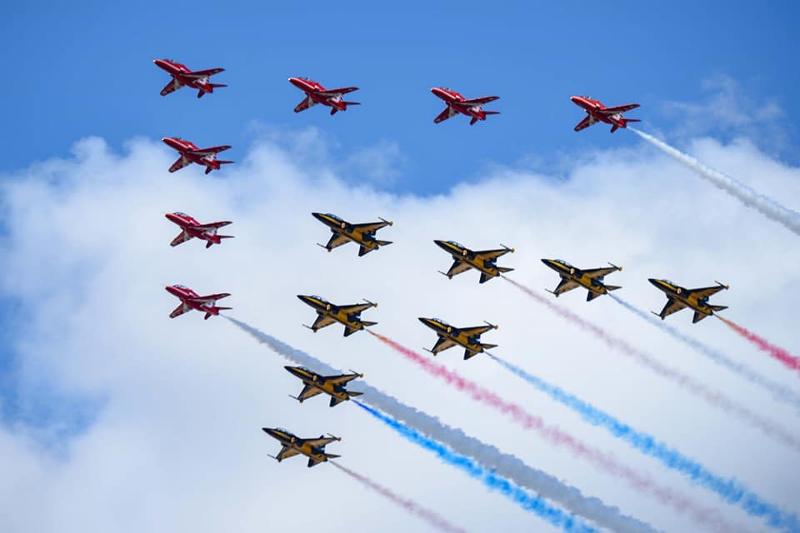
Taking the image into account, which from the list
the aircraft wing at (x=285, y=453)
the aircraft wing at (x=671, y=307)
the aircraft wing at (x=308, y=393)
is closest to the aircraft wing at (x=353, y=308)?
the aircraft wing at (x=308, y=393)

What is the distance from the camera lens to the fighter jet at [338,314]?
131250mm

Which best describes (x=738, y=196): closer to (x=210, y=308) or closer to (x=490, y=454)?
(x=490, y=454)

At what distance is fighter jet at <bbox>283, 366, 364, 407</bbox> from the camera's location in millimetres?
130000

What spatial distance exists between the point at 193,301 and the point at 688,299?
4882cm

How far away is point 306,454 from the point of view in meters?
135

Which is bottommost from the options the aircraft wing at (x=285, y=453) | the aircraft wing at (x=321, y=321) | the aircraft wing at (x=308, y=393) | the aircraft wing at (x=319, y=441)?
the aircraft wing at (x=285, y=453)

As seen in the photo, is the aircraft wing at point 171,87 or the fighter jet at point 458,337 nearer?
the fighter jet at point 458,337

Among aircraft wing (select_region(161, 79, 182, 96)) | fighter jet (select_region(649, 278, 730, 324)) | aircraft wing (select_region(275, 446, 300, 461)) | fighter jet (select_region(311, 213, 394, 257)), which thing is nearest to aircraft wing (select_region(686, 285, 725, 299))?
fighter jet (select_region(649, 278, 730, 324))

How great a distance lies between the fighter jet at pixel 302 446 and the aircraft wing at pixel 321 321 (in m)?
10.7

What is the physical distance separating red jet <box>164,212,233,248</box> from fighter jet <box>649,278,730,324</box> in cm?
4309

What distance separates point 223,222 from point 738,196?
50.8 metres

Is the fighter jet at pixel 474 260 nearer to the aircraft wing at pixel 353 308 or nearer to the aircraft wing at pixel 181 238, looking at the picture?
the aircraft wing at pixel 353 308

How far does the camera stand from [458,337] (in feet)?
428

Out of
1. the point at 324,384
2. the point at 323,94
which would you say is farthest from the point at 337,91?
the point at 324,384
